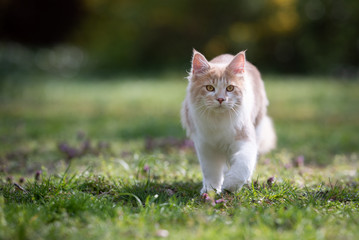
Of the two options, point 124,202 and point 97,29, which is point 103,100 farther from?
point 97,29

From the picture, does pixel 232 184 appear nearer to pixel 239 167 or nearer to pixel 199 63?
pixel 239 167


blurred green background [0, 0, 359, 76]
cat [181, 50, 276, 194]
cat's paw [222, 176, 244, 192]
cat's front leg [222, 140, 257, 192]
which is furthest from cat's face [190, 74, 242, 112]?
blurred green background [0, 0, 359, 76]

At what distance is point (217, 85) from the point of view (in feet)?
11.3

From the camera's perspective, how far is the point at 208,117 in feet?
11.3

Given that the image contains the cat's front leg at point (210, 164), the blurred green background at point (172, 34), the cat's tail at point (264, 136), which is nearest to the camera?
the cat's front leg at point (210, 164)

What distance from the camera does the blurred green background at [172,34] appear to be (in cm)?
1513

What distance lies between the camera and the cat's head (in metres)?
3.38

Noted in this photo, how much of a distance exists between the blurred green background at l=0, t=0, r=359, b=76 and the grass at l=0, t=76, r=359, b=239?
608cm

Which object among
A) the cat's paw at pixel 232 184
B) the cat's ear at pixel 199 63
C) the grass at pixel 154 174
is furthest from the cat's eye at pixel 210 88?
the grass at pixel 154 174

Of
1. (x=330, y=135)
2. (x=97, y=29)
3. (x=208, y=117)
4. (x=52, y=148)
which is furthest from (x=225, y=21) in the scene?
(x=208, y=117)

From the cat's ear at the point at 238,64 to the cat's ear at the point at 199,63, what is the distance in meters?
0.21

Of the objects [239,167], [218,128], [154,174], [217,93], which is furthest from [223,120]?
[154,174]

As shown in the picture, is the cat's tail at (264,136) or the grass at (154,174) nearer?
the grass at (154,174)

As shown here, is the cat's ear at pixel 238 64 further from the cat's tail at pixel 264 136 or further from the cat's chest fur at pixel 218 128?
the cat's tail at pixel 264 136
